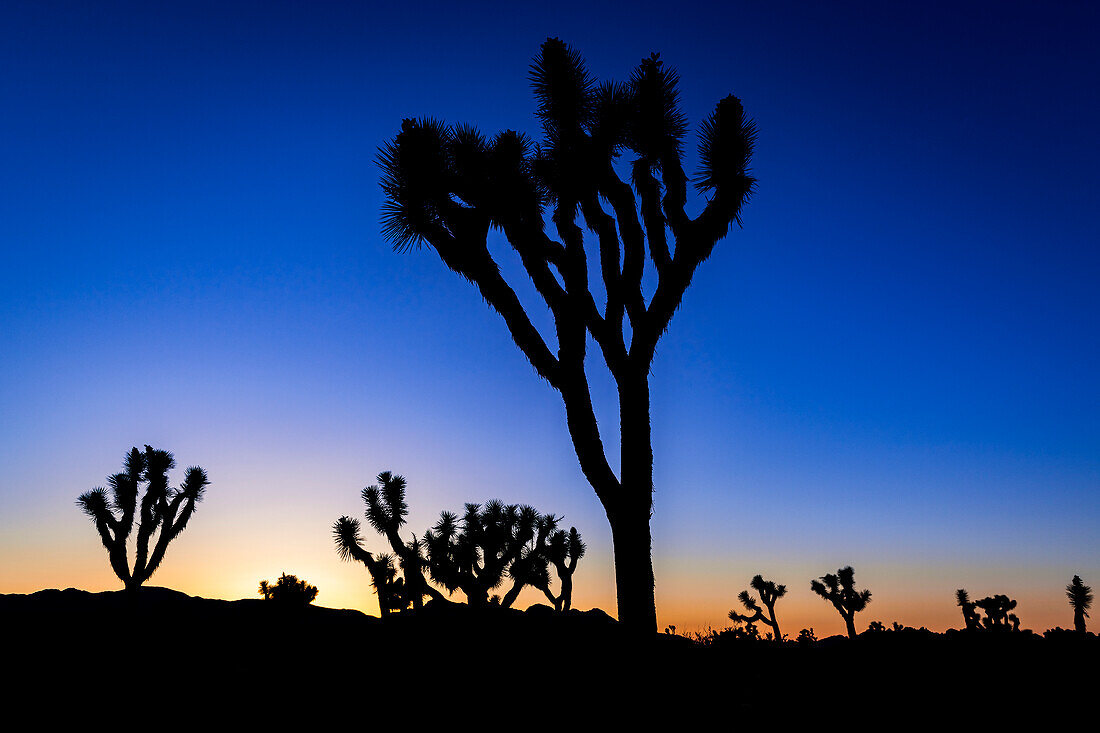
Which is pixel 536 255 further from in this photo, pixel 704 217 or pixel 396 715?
pixel 396 715

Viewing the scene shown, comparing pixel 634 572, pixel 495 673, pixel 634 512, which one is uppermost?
pixel 634 512

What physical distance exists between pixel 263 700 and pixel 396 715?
1069 mm

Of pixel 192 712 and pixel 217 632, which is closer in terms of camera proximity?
pixel 192 712

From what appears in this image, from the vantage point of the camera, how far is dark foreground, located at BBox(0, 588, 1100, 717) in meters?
4.73

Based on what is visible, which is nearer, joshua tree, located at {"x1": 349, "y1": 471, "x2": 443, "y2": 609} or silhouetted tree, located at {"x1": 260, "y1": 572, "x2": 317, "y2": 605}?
joshua tree, located at {"x1": 349, "y1": 471, "x2": 443, "y2": 609}

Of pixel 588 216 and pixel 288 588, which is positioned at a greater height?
pixel 588 216

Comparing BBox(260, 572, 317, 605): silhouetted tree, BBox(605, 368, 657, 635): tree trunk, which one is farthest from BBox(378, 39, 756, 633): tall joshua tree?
BBox(260, 572, 317, 605): silhouetted tree

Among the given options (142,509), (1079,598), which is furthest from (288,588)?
(1079,598)

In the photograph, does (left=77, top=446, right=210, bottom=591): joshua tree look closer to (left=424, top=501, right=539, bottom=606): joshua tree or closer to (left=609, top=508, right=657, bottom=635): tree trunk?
(left=424, top=501, right=539, bottom=606): joshua tree

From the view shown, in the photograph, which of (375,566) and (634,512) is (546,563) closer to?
(375,566)

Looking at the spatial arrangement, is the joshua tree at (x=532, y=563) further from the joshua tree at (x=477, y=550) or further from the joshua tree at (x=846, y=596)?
the joshua tree at (x=846, y=596)

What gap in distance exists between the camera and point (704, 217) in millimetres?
8367

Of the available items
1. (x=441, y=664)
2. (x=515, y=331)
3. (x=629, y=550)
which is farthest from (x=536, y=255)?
(x=441, y=664)

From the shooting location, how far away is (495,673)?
18.2 ft
